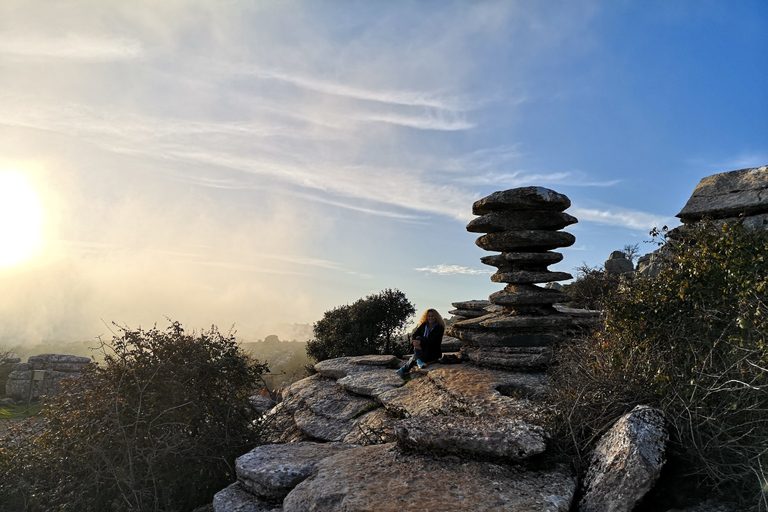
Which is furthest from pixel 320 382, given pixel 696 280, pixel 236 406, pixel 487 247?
pixel 696 280

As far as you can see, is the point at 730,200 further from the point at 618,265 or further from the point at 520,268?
the point at 618,265

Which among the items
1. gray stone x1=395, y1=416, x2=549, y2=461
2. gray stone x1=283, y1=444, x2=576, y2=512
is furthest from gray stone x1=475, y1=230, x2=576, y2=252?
gray stone x1=283, y1=444, x2=576, y2=512

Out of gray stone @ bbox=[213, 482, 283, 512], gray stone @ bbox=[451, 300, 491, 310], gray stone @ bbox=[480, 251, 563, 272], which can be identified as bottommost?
gray stone @ bbox=[213, 482, 283, 512]

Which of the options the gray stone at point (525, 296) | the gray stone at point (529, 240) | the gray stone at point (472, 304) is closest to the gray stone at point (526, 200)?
the gray stone at point (529, 240)

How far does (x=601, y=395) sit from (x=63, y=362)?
25.9 m

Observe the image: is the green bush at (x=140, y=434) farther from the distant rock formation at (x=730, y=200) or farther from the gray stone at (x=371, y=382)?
the distant rock formation at (x=730, y=200)

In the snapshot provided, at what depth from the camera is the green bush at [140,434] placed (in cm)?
664

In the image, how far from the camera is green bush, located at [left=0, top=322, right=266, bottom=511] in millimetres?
6645

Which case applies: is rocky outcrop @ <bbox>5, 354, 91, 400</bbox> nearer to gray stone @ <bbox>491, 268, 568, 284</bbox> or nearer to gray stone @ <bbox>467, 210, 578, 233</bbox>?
gray stone @ <bbox>491, 268, 568, 284</bbox>

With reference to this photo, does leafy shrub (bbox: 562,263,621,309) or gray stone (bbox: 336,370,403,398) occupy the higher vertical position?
leafy shrub (bbox: 562,263,621,309)

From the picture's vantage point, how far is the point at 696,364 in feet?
17.0

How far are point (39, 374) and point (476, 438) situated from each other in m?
24.1

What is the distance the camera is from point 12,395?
22203mm

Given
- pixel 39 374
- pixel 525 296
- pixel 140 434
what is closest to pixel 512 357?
pixel 525 296
